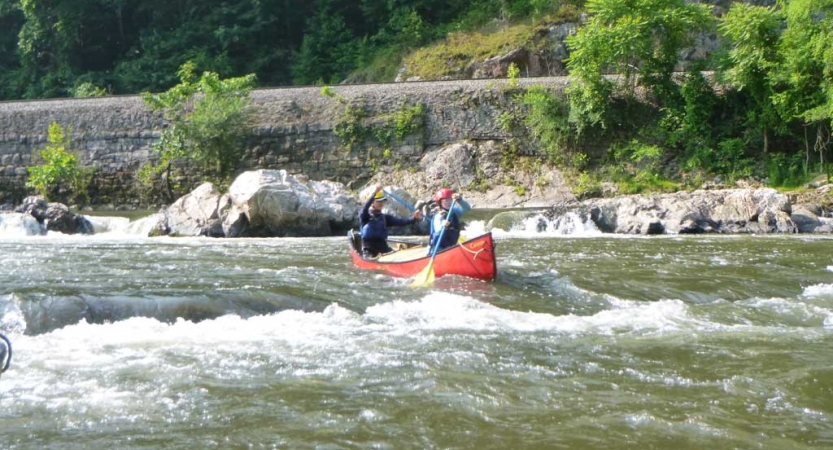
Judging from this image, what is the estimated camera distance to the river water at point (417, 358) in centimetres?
489

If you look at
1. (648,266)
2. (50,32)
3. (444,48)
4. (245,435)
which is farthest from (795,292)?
(50,32)

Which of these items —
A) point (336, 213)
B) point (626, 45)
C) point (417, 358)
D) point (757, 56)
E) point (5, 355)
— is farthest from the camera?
point (626, 45)

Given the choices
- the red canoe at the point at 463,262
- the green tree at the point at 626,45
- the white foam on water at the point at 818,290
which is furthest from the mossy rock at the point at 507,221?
the white foam on water at the point at 818,290

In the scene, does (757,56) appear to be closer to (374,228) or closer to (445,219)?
(374,228)

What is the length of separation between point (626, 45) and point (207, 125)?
39.4 ft

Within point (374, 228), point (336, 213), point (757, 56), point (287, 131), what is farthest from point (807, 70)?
point (374, 228)

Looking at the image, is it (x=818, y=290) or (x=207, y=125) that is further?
(x=207, y=125)

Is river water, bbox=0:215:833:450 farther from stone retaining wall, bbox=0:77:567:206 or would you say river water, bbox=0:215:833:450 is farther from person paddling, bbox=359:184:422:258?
stone retaining wall, bbox=0:77:567:206

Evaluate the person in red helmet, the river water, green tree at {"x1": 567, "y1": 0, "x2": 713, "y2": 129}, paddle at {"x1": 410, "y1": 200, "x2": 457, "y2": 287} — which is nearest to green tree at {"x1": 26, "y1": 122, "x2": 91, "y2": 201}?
the river water

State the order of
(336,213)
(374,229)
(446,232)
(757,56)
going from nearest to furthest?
(446,232) → (374,229) → (336,213) → (757,56)

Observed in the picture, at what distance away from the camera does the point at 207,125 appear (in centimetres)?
2430

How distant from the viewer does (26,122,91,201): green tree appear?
24.4 metres

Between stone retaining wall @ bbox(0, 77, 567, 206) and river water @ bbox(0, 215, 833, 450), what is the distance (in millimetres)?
13497

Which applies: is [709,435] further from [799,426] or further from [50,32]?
[50,32]
